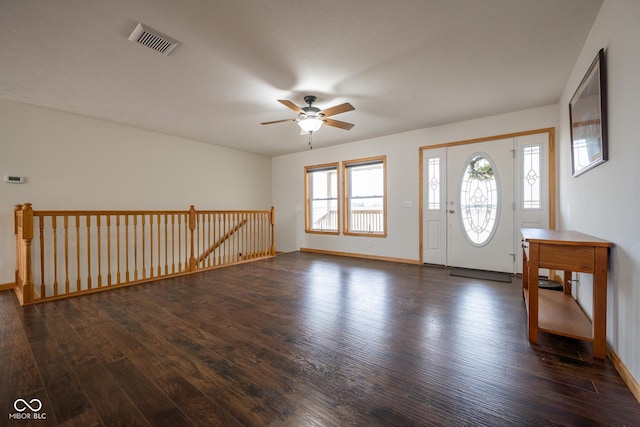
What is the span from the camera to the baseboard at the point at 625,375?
1.50 metres

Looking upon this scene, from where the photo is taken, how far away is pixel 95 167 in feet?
14.5

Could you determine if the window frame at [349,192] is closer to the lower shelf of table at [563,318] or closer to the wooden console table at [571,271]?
the lower shelf of table at [563,318]

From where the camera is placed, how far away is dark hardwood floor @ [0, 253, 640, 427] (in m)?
1.41

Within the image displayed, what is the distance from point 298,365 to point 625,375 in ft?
6.70

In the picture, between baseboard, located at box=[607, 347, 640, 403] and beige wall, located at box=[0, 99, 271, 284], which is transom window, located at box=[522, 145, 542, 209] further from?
beige wall, located at box=[0, 99, 271, 284]

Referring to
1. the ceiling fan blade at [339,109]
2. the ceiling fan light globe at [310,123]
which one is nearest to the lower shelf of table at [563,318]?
the ceiling fan blade at [339,109]

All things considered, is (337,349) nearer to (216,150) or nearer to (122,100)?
(122,100)

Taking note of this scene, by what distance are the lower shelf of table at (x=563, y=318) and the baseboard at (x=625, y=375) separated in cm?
14

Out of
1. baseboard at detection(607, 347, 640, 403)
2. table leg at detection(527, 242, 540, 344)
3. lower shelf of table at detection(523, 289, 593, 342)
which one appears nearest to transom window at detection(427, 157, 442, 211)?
lower shelf of table at detection(523, 289, 593, 342)

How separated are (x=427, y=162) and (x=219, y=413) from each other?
4918 millimetres

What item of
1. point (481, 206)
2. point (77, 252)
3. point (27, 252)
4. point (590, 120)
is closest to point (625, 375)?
point (590, 120)

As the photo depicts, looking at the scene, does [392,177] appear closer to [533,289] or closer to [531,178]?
[531,178]

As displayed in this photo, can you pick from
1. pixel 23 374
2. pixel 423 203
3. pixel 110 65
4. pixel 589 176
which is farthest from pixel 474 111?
pixel 23 374

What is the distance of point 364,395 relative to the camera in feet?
5.05
